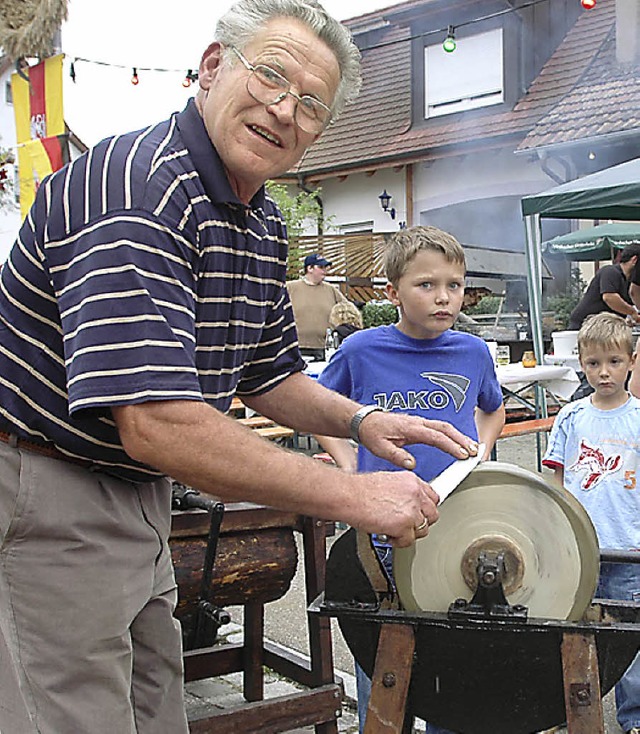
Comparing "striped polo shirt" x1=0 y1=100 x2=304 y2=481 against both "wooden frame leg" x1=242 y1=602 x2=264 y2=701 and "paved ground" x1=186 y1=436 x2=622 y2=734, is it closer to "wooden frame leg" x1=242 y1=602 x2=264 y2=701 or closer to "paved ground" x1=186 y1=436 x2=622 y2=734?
"wooden frame leg" x1=242 y1=602 x2=264 y2=701

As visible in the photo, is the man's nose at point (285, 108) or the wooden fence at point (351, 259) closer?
the man's nose at point (285, 108)

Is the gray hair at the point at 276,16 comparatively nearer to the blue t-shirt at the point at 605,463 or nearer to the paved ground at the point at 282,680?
the blue t-shirt at the point at 605,463

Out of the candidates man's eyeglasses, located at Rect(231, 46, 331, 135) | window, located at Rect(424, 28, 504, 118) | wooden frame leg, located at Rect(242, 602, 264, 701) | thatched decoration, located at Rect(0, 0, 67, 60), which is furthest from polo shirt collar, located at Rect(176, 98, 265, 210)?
window, located at Rect(424, 28, 504, 118)

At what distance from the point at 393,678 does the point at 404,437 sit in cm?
54

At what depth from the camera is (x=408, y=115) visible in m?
16.4

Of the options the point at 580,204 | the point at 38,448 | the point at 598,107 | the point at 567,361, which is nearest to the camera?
the point at 38,448

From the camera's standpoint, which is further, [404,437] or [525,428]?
[525,428]

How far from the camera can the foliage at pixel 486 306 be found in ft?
42.8

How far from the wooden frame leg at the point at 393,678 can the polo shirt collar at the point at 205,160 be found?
98 cm

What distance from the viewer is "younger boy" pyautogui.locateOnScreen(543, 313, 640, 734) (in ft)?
10.2

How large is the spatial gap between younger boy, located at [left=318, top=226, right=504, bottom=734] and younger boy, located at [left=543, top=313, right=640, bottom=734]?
2.03 ft

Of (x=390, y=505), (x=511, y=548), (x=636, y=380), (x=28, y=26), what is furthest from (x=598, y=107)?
(x=390, y=505)

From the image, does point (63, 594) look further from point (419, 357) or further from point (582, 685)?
point (419, 357)

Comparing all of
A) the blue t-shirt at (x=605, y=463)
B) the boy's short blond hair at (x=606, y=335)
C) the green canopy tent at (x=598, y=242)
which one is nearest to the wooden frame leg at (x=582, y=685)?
the blue t-shirt at (x=605, y=463)
